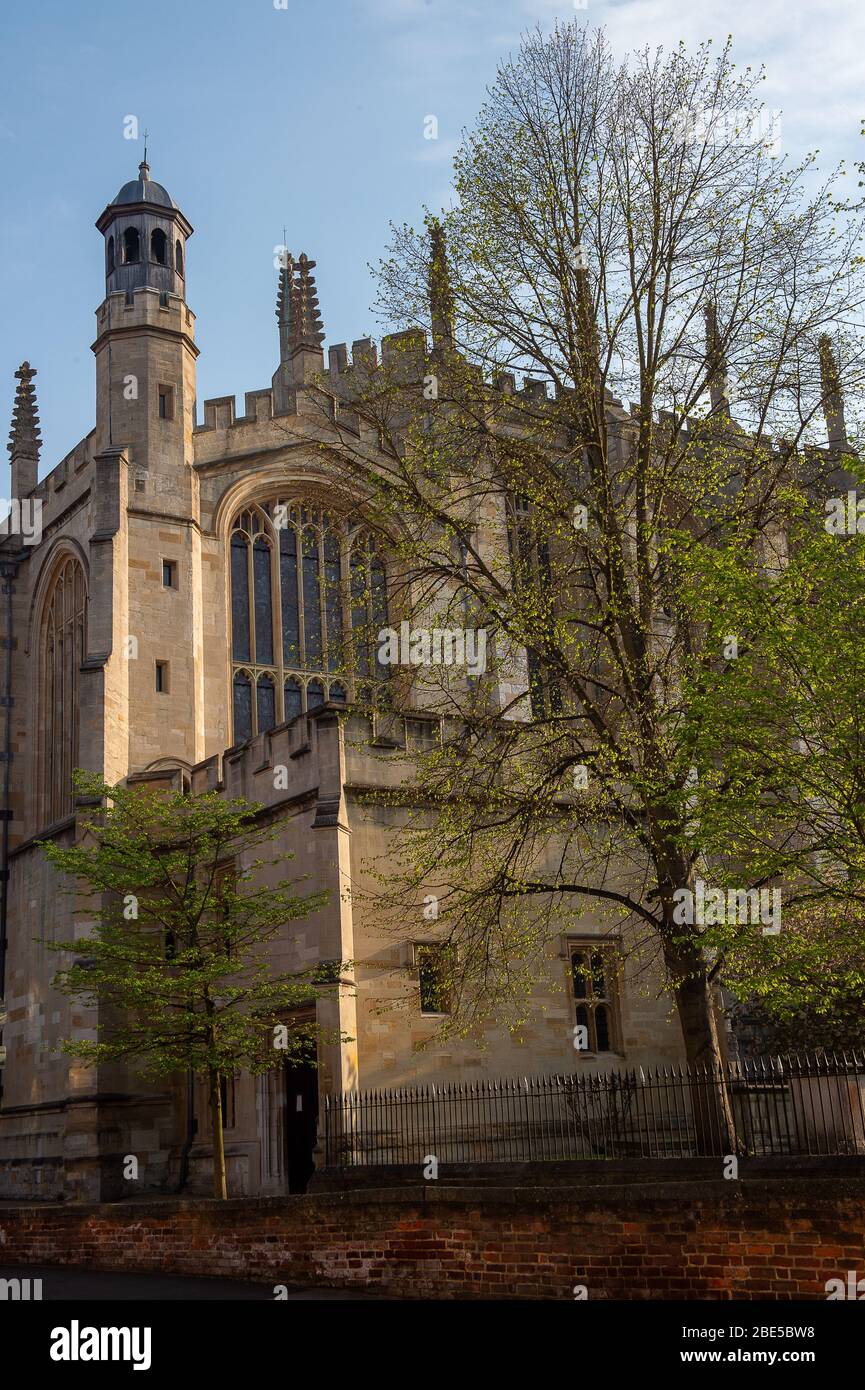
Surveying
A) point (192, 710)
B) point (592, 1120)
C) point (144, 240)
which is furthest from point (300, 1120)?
point (144, 240)

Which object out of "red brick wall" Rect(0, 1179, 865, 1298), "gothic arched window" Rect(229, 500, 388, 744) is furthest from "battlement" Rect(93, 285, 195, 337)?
"red brick wall" Rect(0, 1179, 865, 1298)

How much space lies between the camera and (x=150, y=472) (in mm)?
27016

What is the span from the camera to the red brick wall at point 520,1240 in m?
9.73

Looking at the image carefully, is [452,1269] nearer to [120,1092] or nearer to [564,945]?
[564,945]

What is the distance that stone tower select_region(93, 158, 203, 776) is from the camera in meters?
25.5

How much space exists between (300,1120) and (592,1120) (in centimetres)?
432

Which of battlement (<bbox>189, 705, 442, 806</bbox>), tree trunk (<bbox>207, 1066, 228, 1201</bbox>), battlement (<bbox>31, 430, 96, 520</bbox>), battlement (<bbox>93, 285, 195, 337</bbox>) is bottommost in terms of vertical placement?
tree trunk (<bbox>207, 1066, 228, 1201</bbox>)

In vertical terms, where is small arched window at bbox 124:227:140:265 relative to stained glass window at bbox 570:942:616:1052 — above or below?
above

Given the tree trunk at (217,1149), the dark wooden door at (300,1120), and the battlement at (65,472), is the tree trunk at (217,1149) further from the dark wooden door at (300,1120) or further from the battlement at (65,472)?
the battlement at (65,472)

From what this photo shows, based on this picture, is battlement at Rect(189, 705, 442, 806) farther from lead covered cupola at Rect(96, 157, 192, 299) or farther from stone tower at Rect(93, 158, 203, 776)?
lead covered cupola at Rect(96, 157, 192, 299)

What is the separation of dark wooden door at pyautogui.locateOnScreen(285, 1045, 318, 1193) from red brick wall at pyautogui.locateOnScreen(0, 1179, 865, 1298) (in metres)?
5.25

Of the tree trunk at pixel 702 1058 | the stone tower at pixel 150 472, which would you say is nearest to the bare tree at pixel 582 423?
the tree trunk at pixel 702 1058

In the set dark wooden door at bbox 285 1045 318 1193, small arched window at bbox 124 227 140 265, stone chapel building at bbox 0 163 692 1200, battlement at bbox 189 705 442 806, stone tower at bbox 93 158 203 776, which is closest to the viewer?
stone chapel building at bbox 0 163 692 1200
